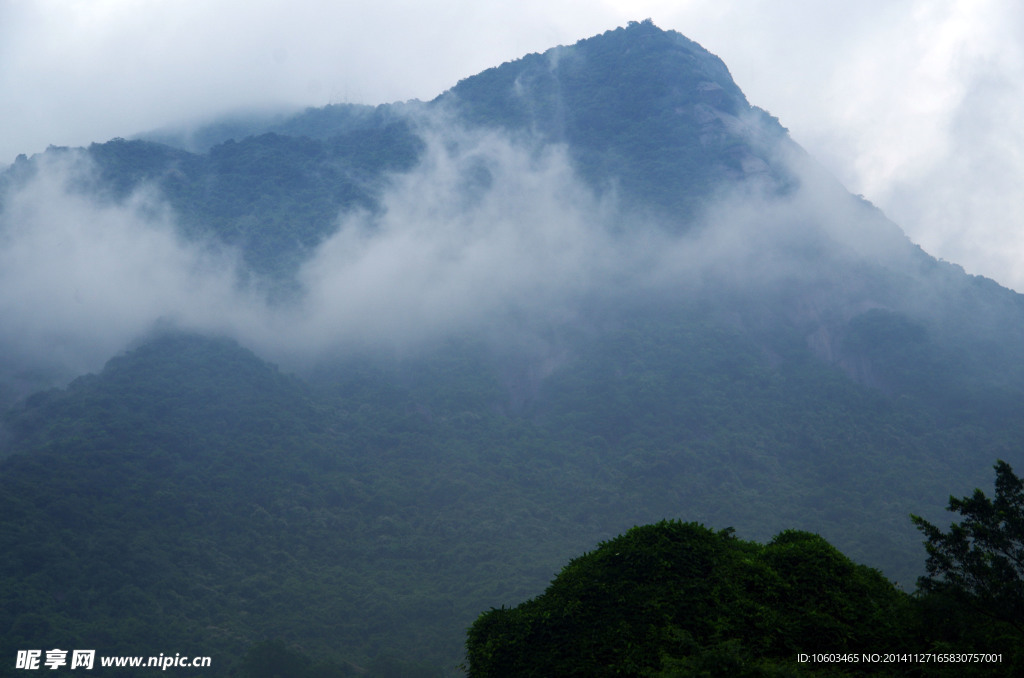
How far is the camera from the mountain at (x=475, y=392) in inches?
3300

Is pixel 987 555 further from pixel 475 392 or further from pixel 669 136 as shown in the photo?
pixel 669 136

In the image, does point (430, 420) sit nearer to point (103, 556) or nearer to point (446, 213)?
point (103, 556)

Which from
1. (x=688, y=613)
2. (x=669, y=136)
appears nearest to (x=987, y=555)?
(x=688, y=613)

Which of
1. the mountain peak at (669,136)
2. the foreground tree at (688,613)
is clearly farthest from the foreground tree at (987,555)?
the mountain peak at (669,136)

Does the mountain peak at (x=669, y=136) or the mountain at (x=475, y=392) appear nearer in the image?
the mountain at (x=475, y=392)

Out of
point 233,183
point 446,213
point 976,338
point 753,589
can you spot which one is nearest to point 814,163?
point 976,338

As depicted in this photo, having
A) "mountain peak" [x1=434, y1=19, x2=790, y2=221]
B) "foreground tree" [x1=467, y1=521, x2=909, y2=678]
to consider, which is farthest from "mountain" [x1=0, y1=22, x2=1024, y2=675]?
"foreground tree" [x1=467, y1=521, x2=909, y2=678]

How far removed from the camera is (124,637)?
71125mm

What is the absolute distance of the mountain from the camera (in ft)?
275

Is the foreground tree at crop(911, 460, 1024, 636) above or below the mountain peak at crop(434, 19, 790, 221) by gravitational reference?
below

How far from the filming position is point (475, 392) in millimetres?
130625

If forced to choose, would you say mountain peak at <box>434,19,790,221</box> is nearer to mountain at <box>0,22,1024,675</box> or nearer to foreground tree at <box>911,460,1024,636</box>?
mountain at <box>0,22,1024,675</box>

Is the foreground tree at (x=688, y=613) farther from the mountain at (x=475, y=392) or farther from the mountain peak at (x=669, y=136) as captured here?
the mountain peak at (x=669, y=136)

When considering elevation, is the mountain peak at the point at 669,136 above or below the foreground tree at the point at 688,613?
above
